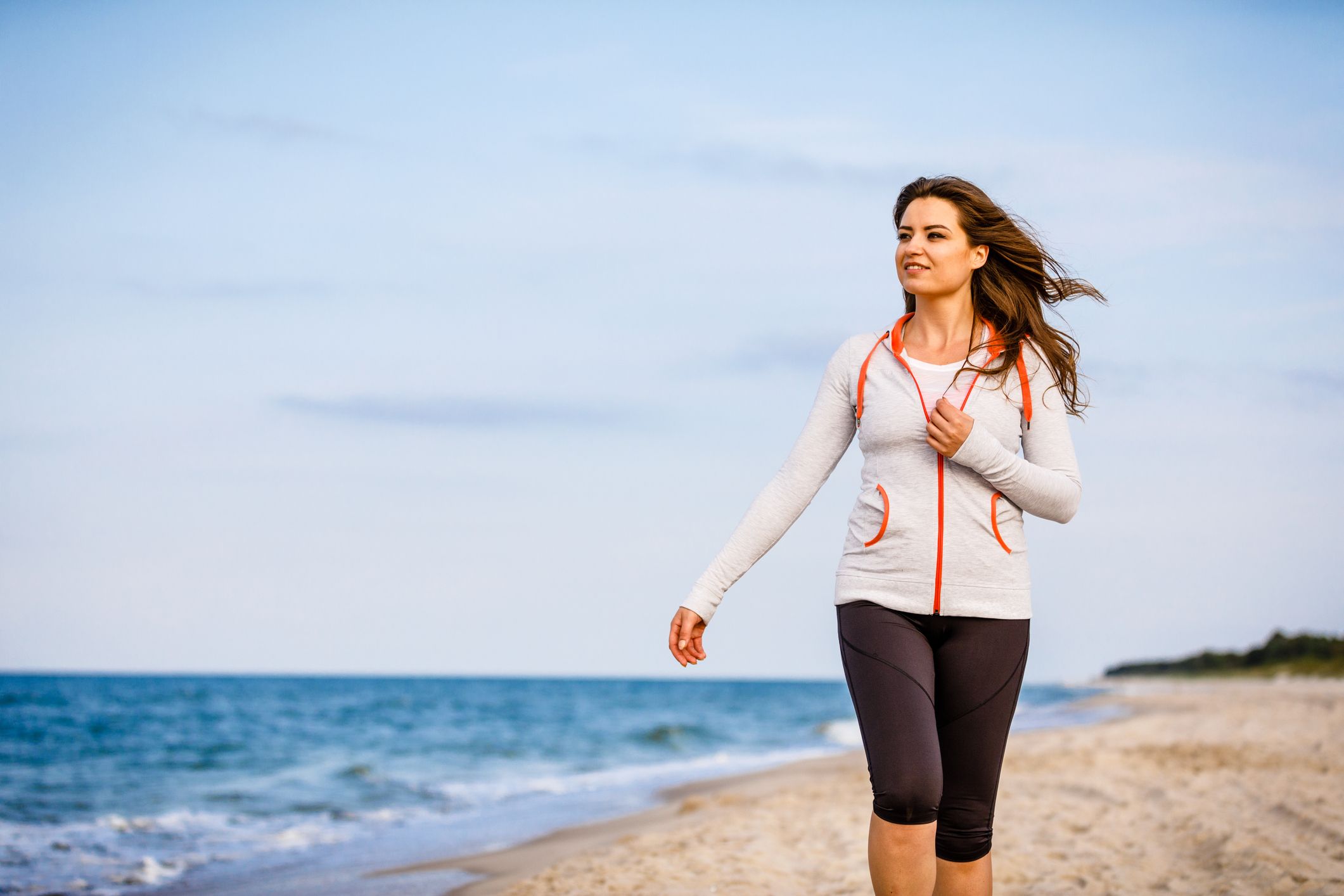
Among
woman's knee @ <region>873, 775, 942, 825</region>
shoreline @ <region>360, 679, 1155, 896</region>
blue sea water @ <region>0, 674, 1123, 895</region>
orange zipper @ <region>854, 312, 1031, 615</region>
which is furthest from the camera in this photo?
blue sea water @ <region>0, 674, 1123, 895</region>

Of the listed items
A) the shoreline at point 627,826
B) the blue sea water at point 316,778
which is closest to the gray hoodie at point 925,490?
the shoreline at point 627,826

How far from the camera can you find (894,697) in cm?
249

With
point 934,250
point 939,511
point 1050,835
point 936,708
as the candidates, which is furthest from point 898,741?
point 1050,835

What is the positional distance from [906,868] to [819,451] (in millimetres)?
1032

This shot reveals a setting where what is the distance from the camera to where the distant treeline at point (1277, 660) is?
45.1m

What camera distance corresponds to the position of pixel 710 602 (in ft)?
9.07

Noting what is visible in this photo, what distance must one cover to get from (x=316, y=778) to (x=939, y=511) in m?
12.8

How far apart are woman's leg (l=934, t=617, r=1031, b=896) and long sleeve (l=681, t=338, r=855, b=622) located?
502 millimetres

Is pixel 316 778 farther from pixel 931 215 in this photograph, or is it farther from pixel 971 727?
pixel 931 215

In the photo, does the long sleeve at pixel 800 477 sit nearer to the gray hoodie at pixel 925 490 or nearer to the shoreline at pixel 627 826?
the gray hoodie at pixel 925 490

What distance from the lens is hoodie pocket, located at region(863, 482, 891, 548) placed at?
260 cm

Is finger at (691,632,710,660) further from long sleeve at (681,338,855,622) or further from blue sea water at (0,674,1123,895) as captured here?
blue sea water at (0,674,1123,895)

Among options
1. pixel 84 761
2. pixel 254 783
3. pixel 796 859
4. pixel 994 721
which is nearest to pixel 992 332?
pixel 994 721

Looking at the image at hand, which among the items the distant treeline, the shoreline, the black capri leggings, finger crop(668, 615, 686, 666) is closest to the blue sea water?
the shoreline
